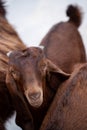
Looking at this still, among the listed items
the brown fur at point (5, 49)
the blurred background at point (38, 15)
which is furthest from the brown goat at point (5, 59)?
the blurred background at point (38, 15)

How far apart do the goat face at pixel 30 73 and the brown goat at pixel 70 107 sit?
2.1 inches

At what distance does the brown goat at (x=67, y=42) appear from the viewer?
7.00 feet

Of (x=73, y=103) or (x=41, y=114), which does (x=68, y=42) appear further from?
(x=73, y=103)

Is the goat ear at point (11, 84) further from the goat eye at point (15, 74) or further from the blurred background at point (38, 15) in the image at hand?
the blurred background at point (38, 15)

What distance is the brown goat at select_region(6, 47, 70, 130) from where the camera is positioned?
1404mm

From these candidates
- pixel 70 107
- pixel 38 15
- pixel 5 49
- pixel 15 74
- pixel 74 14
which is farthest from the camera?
pixel 38 15

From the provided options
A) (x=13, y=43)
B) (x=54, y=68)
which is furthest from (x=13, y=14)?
(x=54, y=68)

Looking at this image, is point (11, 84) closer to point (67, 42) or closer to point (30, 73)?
point (30, 73)

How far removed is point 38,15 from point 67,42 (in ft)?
1.72

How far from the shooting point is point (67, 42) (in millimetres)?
2414

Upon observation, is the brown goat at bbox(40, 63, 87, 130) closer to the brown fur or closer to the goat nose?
the goat nose

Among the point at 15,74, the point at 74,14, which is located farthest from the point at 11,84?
the point at 74,14

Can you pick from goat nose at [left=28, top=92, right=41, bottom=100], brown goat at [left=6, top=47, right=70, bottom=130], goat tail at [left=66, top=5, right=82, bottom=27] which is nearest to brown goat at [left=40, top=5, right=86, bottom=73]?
goat tail at [left=66, top=5, right=82, bottom=27]

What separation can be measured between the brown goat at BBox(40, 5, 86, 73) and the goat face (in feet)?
1.66
